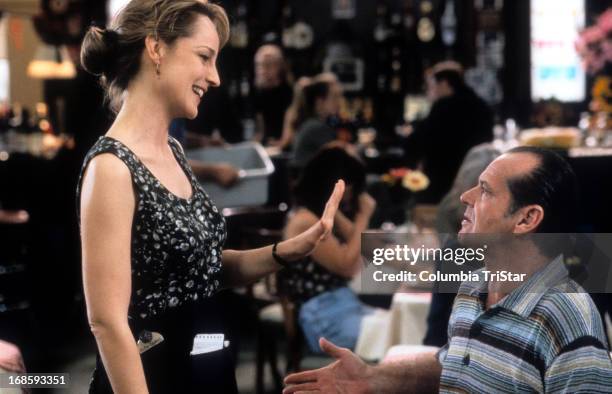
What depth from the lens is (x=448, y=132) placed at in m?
4.45

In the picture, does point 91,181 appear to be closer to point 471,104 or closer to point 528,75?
point 471,104

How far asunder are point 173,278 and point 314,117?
3.57 meters

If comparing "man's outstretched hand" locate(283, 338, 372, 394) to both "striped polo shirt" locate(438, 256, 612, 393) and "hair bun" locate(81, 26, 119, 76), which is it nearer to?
"striped polo shirt" locate(438, 256, 612, 393)

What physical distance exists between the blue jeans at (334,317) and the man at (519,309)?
1505 millimetres

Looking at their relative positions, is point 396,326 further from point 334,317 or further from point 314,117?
point 314,117

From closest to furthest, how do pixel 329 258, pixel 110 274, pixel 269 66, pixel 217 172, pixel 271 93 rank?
1. pixel 110 274
2. pixel 217 172
3. pixel 329 258
4. pixel 269 66
5. pixel 271 93

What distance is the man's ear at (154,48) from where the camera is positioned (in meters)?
1.26

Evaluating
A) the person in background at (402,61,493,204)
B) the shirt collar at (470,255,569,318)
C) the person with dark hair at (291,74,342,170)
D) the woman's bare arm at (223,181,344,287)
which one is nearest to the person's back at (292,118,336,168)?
the person with dark hair at (291,74,342,170)

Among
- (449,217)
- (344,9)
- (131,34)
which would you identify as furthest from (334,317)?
(344,9)

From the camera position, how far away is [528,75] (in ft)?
27.4

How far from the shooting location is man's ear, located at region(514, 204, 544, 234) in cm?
138

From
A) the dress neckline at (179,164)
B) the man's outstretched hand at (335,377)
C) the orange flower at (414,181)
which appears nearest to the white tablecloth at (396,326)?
the orange flower at (414,181)

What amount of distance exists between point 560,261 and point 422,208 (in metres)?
2.14

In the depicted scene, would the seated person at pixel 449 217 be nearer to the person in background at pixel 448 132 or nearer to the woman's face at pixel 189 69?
the woman's face at pixel 189 69
